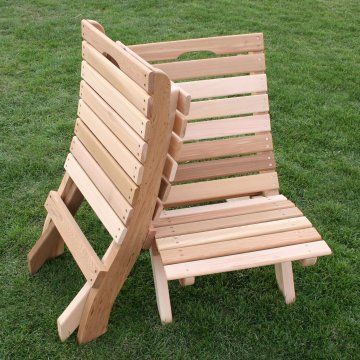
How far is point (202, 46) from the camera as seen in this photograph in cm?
307

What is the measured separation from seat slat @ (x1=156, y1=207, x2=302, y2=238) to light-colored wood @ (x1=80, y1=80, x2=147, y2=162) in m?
0.53

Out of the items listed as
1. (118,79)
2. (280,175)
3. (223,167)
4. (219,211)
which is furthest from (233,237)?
(280,175)

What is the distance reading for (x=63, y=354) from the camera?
2.69 meters

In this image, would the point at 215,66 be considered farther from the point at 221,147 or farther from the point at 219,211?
the point at 219,211

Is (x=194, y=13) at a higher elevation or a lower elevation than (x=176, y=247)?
lower

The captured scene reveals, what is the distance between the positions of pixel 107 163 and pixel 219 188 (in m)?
0.72

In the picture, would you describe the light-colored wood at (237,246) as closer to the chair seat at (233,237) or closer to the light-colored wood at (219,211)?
the chair seat at (233,237)

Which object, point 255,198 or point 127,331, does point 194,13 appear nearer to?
point 255,198

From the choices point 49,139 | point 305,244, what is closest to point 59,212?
point 305,244

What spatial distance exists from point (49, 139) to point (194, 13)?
3794mm

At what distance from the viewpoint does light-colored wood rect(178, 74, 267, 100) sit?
9.96 feet

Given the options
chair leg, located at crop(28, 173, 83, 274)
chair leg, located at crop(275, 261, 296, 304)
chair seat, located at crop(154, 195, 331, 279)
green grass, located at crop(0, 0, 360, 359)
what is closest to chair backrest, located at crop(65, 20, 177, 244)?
chair leg, located at crop(28, 173, 83, 274)

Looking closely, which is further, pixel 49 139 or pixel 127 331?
pixel 49 139

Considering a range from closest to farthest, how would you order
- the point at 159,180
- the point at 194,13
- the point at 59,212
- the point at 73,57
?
the point at 159,180 → the point at 59,212 → the point at 73,57 → the point at 194,13
